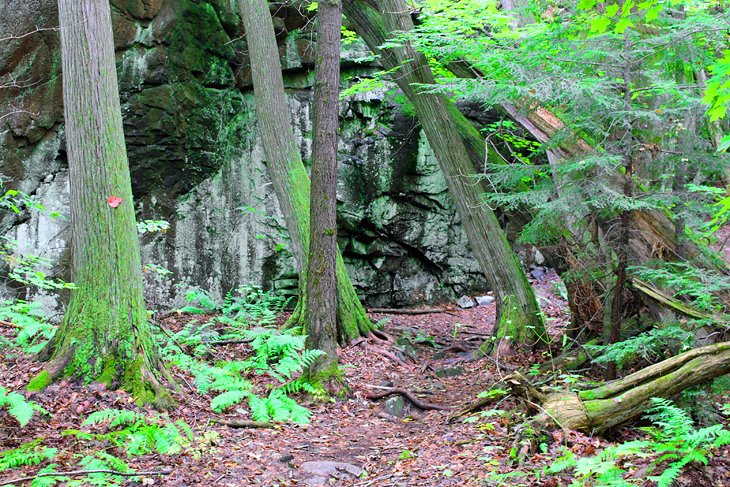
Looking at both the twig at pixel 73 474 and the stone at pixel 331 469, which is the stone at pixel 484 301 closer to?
the stone at pixel 331 469

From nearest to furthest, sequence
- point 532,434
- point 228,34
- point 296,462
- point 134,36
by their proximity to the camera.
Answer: point 532,434, point 296,462, point 134,36, point 228,34

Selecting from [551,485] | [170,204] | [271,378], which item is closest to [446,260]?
[170,204]

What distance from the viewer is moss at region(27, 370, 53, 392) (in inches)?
193

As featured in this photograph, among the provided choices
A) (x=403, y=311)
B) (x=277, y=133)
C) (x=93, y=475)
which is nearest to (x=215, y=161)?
(x=277, y=133)

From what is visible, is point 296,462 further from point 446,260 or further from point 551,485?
point 446,260

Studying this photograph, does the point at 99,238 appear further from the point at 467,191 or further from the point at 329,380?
the point at 467,191

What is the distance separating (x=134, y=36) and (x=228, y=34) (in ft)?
6.62

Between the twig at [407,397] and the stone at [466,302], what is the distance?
272 inches

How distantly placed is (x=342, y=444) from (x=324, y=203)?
8.76ft

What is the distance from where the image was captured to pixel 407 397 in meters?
6.68

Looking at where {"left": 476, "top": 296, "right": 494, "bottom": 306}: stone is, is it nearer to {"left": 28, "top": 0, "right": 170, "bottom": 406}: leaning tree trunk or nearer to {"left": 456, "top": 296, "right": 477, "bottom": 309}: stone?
{"left": 456, "top": 296, "right": 477, "bottom": 309}: stone

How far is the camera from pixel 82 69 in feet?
18.1

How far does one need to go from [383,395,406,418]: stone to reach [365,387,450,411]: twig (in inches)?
3.7

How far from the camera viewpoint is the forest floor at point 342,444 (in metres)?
4.09
